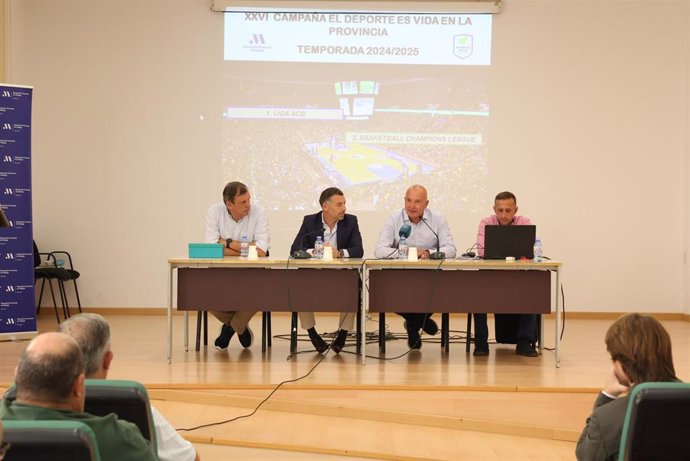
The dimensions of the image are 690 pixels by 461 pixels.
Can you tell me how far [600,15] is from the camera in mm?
8062

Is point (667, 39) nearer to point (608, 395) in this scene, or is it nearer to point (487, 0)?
point (487, 0)

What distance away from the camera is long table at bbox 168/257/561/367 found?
207 inches

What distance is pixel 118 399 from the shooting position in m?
2.05

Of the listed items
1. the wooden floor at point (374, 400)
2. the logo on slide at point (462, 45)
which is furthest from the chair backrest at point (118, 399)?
the logo on slide at point (462, 45)

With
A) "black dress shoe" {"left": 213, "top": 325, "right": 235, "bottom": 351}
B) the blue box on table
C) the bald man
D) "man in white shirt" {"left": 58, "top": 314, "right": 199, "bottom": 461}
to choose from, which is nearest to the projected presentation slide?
"black dress shoe" {"left": 213, "top": 325, "right": 235, "bottom": 351}

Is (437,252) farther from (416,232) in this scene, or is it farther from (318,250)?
(318,250)

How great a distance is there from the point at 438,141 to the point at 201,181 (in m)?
2.30

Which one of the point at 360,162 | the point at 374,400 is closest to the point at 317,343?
the point at 374,400

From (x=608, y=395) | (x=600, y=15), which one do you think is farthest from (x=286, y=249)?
(x=608, y=395)

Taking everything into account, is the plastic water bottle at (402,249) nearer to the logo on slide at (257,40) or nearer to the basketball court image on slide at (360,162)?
the basketball court image on slide at (360,162)

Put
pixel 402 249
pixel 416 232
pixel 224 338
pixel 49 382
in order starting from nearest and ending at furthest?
pixel 49 382 → pixel 402 249 → pixel 224 338 → pixel 416 232

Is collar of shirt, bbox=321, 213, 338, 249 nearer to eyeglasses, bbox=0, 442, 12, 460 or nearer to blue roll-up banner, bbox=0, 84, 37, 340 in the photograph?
blue roll-up banner, bbox=0, 84, 37, 340

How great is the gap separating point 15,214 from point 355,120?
3.22 meters

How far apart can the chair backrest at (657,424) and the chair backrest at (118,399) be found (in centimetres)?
119
